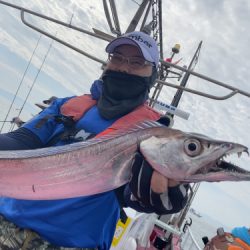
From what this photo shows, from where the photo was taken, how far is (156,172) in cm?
210

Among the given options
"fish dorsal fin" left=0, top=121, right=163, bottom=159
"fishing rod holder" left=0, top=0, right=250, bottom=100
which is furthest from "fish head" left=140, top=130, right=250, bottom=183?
"fishing rod holder" left=0, top=0, right=250, bottom=100

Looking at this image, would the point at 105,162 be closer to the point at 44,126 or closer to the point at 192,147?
the point at 192,147

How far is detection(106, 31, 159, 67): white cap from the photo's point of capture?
286cm

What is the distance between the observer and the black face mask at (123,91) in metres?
2.90

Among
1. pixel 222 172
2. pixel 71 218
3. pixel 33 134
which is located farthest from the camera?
pixel 33 134

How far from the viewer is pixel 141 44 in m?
2.89

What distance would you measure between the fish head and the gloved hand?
62 mm

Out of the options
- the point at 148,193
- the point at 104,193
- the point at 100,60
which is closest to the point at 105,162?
the point at 148,193

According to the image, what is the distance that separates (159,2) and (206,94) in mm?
3774

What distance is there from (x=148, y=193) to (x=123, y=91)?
1.05 metres

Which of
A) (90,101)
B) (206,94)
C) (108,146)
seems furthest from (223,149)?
(206,94)

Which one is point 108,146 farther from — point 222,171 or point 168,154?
point 222,171

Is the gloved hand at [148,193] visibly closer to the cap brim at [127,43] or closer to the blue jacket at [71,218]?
the blue jacket at [71,218]

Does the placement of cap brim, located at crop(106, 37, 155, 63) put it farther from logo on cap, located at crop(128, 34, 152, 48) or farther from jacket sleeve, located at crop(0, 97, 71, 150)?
jacket sleeve, located at crop(0, 97, 71, 150)
